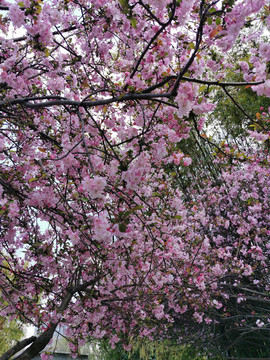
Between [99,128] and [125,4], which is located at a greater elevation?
[125,4]

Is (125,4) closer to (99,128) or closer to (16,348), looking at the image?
(99,128)

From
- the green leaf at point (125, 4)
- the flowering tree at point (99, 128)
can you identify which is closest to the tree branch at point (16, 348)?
the flowering tree at point (99, 128)

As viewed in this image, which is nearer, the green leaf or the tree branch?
the green leaf

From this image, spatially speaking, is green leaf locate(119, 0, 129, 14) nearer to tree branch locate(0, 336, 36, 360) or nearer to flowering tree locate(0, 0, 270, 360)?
flowering tree locate(0, 0, 270, 360)

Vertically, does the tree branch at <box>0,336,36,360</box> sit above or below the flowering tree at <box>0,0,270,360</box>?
below

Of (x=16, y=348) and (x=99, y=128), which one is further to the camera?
(x=16, y=348)

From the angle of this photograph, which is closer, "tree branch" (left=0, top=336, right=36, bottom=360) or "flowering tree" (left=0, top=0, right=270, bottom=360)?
"flowering tree" (left=0, top=0, right=270, bottom=360)

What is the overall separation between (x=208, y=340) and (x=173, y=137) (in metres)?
5.37

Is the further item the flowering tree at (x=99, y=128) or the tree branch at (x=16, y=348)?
the tree branch at (x=16, y=348)

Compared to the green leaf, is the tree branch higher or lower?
lower

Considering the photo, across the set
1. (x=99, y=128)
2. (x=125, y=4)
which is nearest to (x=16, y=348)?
(x=99, y=128)

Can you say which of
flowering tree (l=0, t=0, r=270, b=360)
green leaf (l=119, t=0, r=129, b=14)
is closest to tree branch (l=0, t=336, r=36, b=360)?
flowering tree (l=0, t=0, r=270, b=360)

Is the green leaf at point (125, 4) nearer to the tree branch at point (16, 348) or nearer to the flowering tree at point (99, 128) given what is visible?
the flowering tree at point (99, 128)

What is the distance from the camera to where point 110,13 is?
2643 millimetres
